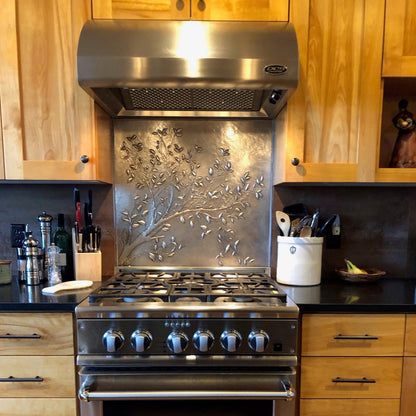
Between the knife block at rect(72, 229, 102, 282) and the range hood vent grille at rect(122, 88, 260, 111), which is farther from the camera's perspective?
the knife block at rect(72, 229, 102, 282)

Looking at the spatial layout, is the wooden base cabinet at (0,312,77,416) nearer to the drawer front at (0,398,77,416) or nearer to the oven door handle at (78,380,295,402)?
the drawer front at (0,398,77,416)

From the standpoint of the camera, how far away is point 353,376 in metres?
1.05

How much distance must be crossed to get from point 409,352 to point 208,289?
79 cm

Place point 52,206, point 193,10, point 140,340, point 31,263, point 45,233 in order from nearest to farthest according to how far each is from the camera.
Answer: point 140,340
point 193,10
point 31,263
point 45,233
point 52,206

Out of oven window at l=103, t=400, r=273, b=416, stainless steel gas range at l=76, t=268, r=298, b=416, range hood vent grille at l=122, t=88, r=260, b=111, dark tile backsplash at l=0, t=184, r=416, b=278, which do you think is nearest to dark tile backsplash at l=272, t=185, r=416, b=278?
dark tile backsplash at l=0, t=184, r=416, b=278

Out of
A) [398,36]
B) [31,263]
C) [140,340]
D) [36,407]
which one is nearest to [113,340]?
[140,340]

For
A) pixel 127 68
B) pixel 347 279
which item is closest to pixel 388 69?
pixel 347 279

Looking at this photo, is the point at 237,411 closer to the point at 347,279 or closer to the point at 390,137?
the point at 347,279

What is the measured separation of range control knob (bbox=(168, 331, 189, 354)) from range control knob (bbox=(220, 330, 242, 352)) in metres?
0.13

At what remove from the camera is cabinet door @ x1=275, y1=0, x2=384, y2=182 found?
3.86 feet

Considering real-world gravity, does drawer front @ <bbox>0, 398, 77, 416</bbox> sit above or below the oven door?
below

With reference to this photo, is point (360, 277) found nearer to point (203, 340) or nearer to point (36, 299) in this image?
point (203, 340)

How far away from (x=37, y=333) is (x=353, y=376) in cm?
118

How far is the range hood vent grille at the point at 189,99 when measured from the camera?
124 cm
